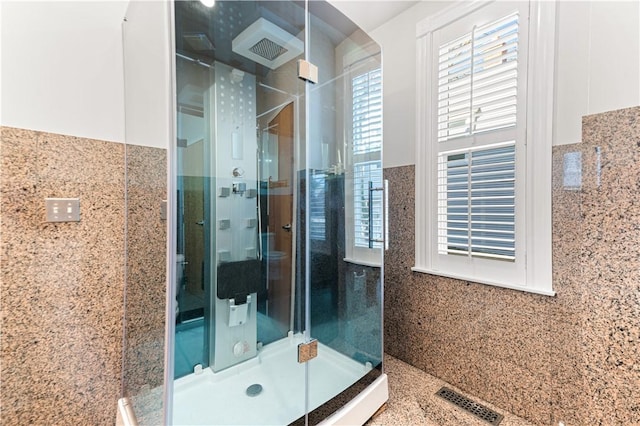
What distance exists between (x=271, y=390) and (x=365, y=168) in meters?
1.58

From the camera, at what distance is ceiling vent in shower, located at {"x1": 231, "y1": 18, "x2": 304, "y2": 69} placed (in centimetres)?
175

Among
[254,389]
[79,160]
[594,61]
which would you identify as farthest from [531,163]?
[79,160]

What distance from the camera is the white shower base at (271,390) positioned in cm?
152

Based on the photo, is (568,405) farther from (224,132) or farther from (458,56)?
(224,132)

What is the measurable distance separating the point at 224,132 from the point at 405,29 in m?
1.51

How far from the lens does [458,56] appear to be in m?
1.79

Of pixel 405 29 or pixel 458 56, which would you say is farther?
pixel 405 29

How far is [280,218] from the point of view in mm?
2037

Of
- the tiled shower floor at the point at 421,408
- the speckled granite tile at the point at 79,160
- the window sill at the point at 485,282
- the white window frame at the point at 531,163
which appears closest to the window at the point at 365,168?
the window sill at the point at 485,282

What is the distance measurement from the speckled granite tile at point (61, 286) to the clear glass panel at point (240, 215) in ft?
1.11

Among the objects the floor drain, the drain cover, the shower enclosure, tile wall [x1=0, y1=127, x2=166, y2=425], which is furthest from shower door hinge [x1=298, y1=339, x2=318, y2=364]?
the floor drain

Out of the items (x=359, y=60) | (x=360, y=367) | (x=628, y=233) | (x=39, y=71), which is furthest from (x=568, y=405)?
(x=39, y=71)

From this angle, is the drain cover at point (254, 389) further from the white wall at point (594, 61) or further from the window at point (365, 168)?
the white wall at point (594, 61)

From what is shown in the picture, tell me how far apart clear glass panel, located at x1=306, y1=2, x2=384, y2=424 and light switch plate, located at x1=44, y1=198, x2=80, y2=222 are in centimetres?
117
